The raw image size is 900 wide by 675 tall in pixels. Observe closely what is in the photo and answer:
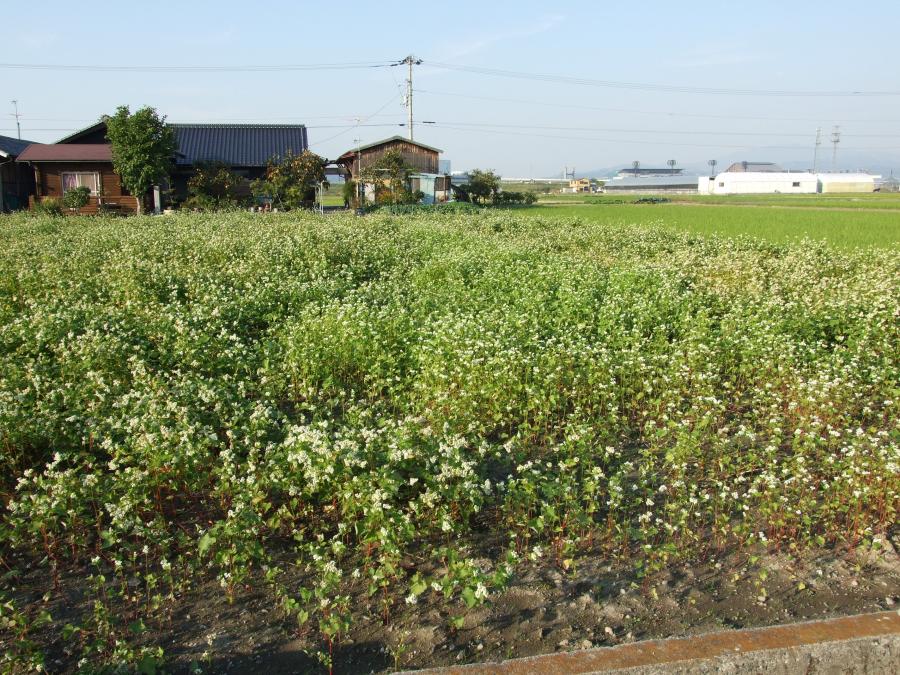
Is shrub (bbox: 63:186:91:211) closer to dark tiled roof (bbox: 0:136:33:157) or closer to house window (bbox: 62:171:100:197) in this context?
house window (bbox: 62:171:100:197)

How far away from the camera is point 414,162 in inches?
1823

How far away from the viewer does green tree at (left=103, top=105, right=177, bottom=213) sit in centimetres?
3052

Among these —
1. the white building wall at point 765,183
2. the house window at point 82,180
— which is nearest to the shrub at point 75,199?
the house window at point 82,180

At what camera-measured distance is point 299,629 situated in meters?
3.38

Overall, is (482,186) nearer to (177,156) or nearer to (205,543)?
(177,156)

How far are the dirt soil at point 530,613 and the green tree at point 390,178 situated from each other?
118 feet

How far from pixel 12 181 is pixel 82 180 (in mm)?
3643

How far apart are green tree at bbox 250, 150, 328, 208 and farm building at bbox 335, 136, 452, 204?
310 inches

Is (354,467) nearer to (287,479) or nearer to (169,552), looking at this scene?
(287,479)

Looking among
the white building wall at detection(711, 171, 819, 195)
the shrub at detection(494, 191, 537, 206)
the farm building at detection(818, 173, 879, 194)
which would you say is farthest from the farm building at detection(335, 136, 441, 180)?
the farm building at detection(818, 173, 879, 194)

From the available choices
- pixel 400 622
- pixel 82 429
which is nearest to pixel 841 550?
pixel 400 622

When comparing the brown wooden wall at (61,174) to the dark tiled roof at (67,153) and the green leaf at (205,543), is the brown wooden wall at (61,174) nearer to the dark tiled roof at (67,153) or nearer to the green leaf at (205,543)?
the dark tiled roof at (67,153)

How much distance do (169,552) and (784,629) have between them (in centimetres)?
330

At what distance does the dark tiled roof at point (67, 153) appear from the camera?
108 ft
